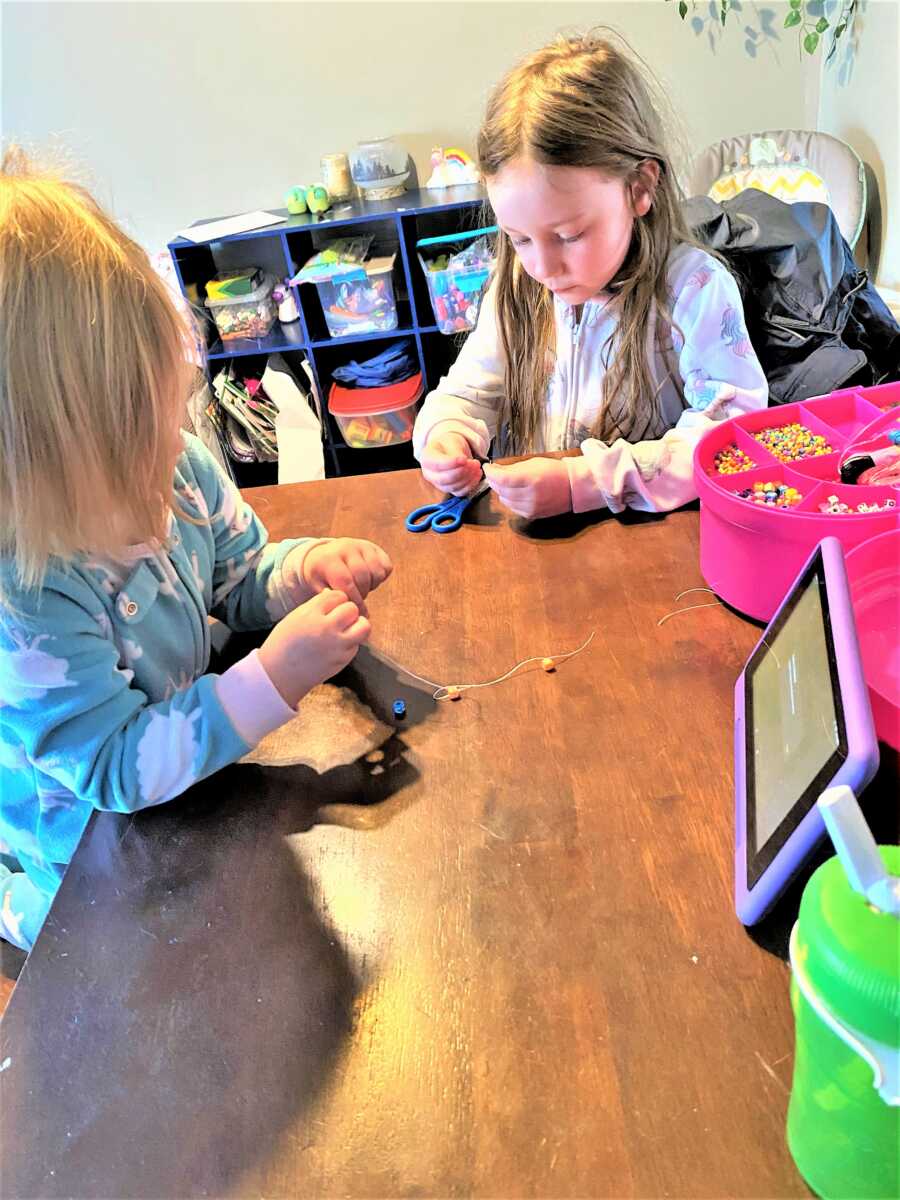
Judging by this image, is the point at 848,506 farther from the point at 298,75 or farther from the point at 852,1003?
the point at 298,75

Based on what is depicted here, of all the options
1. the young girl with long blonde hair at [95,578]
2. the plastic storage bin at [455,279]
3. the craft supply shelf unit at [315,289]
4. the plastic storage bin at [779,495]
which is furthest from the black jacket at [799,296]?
the craft supply shelf unit at [315,289]

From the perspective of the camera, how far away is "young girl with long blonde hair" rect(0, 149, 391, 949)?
0.63 m

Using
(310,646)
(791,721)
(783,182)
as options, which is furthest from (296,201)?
(791,721)

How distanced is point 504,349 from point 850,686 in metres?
0.98

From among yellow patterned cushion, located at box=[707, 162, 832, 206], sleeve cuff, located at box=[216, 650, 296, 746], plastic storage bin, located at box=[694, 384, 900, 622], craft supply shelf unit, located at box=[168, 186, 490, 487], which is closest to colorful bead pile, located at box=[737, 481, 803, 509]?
plastic storage bin, located at box=[694, 384, 900, 622]

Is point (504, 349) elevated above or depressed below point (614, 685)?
above

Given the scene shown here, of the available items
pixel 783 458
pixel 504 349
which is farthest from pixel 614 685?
pixel 504 349

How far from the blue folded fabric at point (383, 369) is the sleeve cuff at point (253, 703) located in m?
2.21

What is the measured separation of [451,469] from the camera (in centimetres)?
109

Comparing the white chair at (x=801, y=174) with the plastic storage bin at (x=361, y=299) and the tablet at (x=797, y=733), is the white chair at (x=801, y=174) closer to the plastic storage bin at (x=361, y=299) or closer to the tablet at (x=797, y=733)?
the plastic storage bin at (x=361, y=299)

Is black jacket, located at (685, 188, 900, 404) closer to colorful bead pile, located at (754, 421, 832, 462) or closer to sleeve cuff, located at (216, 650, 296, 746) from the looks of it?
colorful bead pile, located at (754, 421, 832, 462)

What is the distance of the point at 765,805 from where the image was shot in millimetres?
573

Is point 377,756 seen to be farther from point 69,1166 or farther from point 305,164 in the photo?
point 305,164

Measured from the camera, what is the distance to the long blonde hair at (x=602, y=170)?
1.07m
